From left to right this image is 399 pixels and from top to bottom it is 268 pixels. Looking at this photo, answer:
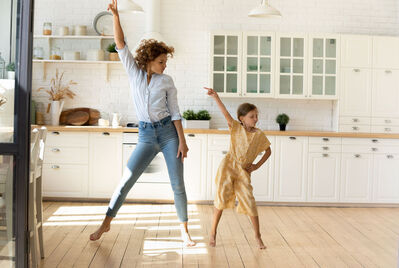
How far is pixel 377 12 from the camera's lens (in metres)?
6.50

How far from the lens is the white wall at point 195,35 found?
631 cm

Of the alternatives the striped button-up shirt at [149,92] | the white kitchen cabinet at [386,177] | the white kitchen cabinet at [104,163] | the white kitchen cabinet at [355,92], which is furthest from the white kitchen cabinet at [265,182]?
the striped button-up shirt at [149,92]

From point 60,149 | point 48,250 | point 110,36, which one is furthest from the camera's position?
point 110,36

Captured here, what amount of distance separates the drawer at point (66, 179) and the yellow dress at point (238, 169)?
2.36 m

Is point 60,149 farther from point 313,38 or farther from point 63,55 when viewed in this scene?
point 313,38

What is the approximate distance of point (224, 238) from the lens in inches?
164

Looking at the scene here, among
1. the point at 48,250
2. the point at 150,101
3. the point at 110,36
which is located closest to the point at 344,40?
the point at 110,36

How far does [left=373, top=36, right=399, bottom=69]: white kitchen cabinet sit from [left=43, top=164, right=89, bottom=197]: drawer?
12.2 feet

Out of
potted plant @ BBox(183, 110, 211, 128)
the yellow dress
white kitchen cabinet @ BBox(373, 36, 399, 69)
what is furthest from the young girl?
white kitchen cabinet @ BBox(373, 36, 399, 69)

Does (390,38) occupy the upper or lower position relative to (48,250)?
upper

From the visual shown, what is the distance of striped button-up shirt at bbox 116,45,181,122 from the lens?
12.1 feet

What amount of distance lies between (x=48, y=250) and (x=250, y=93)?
325cm

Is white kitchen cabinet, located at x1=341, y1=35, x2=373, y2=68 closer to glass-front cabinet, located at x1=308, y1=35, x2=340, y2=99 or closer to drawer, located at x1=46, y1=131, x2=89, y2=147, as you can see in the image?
glass-front cabinet, located at x1=308, y1=35, x2=340, y2=99

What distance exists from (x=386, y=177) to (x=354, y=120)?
0.79 m
